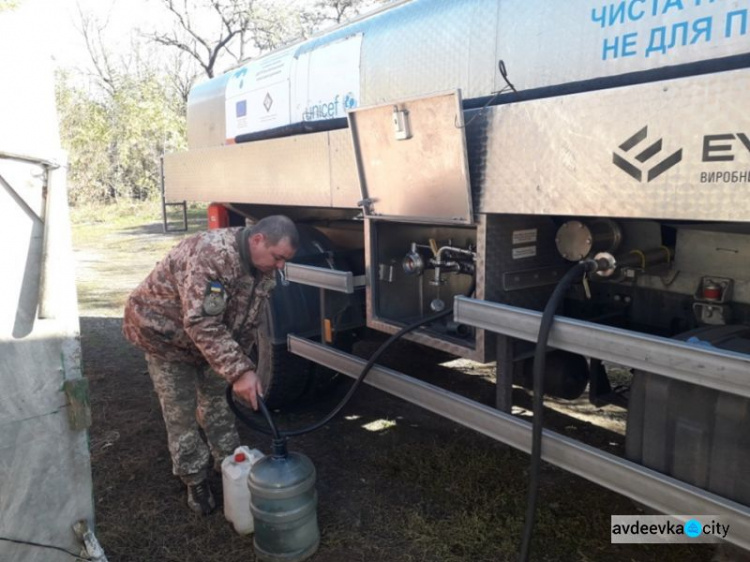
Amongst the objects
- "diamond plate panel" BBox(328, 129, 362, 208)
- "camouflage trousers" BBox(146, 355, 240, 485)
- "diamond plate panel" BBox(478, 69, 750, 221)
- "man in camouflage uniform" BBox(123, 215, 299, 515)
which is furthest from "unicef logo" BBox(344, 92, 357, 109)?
"camouflage trousers" BBox(146, 355, 240, 485)

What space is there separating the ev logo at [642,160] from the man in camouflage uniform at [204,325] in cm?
134

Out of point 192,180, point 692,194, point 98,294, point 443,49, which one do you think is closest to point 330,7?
point 98,294

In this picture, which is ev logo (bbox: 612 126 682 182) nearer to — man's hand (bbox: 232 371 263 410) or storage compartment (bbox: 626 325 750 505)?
storage compartment (bbox: 626 325 750 505)

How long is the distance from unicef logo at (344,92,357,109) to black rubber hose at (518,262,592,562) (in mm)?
1761

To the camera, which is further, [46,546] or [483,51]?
[483,51]

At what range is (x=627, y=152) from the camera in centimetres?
191

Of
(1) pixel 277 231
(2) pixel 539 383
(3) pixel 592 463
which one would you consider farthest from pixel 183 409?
(3) pixel 592 463

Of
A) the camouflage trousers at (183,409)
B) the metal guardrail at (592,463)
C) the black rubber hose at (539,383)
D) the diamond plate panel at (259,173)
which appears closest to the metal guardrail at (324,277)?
the diamond plate panel at (259,173)

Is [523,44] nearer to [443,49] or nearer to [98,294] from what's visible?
[443,49]

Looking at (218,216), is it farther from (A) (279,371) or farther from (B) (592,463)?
(B) (592,463)

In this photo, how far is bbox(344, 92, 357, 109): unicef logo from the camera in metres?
3.50

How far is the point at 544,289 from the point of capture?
271 cm

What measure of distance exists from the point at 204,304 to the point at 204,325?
0.29 ft

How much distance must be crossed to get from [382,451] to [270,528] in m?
1.17
